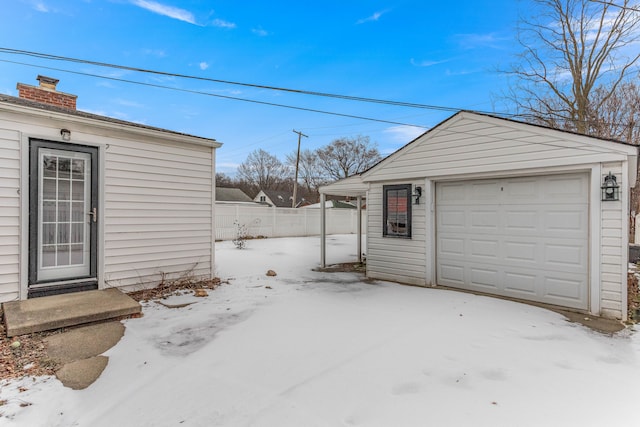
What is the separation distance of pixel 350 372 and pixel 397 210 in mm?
4284

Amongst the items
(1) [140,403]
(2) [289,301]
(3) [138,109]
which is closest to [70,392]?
(1) [140,403]

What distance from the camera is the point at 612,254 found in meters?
4.21

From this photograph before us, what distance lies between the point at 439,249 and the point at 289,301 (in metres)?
3.09

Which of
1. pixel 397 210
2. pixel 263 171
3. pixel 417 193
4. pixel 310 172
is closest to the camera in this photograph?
pixel 417 193

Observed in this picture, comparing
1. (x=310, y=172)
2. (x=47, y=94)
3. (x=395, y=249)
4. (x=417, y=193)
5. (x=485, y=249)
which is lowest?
(x=395, y=249)

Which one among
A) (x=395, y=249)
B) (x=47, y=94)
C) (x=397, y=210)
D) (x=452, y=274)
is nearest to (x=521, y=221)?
(x=452, y=274)

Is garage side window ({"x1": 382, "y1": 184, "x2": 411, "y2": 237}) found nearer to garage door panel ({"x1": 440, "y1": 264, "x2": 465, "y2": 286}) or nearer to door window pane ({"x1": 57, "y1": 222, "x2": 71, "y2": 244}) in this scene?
garage door panel ({"x1": 440, "y1": 264, "x2": 465, "y2": 286})

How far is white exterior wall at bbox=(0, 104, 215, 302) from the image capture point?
420 centimetres

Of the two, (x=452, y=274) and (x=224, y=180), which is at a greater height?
(x=224, y=180)

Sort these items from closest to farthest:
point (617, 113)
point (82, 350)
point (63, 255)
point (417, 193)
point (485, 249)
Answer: point (82, 350) < point (63, 255) < point (485, 249) < point (417, 193) < point (617, 113)

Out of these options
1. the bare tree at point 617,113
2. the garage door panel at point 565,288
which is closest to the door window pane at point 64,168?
the garage door panel at point 565,288

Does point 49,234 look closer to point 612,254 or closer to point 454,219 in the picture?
point 454,219

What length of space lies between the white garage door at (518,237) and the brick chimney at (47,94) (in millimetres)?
7884

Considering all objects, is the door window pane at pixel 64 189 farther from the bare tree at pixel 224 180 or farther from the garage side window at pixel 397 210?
the bare tree at pixel 224 180
